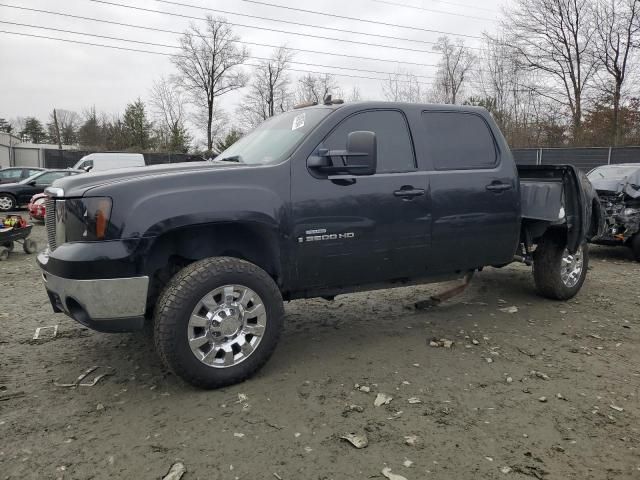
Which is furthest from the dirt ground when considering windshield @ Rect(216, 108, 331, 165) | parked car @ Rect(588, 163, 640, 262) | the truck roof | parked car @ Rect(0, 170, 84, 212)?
parked car @ Rect(0, 170, 84, 212)

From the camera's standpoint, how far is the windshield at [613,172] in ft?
28.7

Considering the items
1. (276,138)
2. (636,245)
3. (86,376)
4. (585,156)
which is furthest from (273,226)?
(585,156)

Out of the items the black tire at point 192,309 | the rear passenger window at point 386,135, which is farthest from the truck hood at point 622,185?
the black tire at point 192,309

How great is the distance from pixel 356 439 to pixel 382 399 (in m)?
0.52

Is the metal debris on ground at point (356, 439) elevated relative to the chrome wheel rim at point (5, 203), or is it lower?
lower

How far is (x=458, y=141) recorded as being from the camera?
448 cm

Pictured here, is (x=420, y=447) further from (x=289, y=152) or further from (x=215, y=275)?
(x=289, y=152)

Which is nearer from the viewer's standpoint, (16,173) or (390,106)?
(390,106)

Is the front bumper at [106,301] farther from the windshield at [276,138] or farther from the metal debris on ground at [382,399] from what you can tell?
the metal debris on ground at [382,399]

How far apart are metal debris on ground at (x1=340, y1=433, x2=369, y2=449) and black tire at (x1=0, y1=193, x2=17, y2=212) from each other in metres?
17.6

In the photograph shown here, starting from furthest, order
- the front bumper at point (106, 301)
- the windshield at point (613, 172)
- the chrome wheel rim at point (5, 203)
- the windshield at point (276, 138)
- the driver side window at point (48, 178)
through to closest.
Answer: the driver side window at point (48, 178) < the chrome wheel rim at point (5, 203) < the windshield at point (613, 172) < the windshield at point (276, 138) < the front bumper at point (106, 301)

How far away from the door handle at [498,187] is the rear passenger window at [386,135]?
2.79 feet

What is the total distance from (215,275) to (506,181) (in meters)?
2.88

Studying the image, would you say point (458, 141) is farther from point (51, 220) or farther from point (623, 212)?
point (623, 212)
